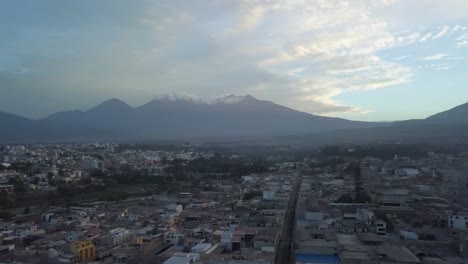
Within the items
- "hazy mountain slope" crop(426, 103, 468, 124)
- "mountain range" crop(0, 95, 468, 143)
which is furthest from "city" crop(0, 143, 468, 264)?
"mountain range" crop(0, 95, 468, 143)

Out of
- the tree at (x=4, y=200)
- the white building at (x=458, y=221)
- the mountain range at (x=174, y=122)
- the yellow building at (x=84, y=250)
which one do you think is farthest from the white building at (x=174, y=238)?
the mountain range at (x=174, y=122)

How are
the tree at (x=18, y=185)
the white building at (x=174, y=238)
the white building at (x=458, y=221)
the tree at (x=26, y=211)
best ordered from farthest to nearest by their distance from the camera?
the tree at (x=18, y=185) < the tree at (x=26, y=211) < the white building at (x=458, y=221) < the white building at (x=174, y=238)

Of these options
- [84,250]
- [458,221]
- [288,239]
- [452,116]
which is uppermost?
[452,116]

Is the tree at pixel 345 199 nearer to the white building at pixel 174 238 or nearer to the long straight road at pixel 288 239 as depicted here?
the long straight road at pixel 288 239

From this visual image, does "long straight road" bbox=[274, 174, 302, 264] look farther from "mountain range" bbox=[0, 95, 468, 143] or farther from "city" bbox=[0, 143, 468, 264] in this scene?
"mountain range" bbox=[0, 95, 468, 143]

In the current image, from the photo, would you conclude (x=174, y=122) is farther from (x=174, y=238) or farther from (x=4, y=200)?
(x=174, y=238)

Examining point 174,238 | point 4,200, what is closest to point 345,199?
point 174,238
